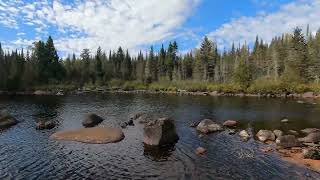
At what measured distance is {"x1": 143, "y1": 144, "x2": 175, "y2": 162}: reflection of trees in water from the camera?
36.6 metres

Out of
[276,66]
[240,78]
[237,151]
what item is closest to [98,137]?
[237,151]

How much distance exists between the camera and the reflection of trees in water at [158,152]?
3663 cm

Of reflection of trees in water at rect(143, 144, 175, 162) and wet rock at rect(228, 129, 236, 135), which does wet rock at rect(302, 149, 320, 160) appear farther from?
reflection of trees in water at rect(143, 144, 175, 162)

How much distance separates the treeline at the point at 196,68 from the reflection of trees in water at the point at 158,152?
4105 inches

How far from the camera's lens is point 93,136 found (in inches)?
1779

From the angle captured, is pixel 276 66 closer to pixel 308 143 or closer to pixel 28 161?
pixel 308 143

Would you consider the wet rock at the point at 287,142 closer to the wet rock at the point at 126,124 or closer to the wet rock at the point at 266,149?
the wet rock at the point at 266,149

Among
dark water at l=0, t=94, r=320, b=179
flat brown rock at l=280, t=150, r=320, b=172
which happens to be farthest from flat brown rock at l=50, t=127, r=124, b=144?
flat brown rock at l=280, t=150, r=320, b=172

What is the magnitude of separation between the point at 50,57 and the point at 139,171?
153 metres

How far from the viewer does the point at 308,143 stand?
43.7 m

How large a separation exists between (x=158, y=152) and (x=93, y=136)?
10.9 meters

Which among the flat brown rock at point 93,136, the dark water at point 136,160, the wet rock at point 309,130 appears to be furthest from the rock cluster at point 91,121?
the wet rock at point 309,130

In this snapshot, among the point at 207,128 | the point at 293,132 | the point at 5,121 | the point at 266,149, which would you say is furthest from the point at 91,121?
the point at 293,132

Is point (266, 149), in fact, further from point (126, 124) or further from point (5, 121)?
point (5, 121)
